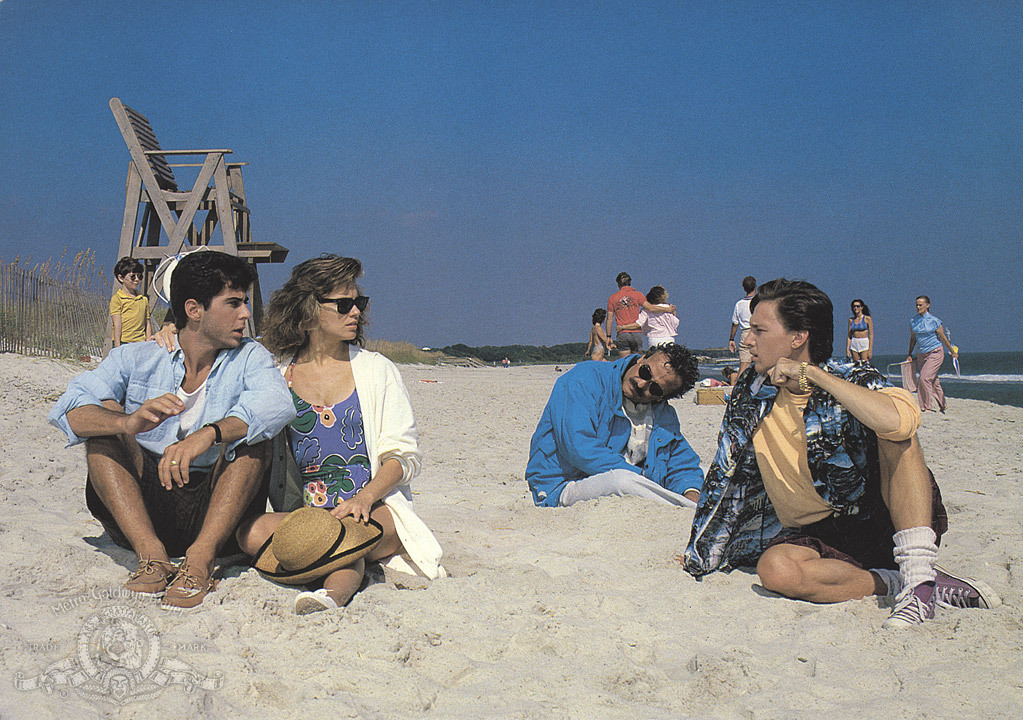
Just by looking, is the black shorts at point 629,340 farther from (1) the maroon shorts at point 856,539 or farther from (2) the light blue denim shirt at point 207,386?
(2) the light blue denim shirt at point 207,386

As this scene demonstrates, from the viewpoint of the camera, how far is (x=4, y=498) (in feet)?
13.5

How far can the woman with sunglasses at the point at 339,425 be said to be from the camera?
328 cm

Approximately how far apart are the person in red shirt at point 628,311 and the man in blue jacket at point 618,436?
6.40m

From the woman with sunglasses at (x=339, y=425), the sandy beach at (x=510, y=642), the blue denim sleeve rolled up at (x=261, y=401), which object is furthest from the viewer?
the woman with sunglasses at (x=339, y=425)

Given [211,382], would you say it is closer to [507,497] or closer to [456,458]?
[507,497]

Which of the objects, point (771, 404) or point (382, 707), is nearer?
point (382, 707)

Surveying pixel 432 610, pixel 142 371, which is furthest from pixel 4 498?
pixel 432 610

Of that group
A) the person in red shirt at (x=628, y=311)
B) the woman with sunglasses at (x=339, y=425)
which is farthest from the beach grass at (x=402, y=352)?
the woman with sunglasses at (x=339, y=425)

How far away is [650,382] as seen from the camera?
470cm

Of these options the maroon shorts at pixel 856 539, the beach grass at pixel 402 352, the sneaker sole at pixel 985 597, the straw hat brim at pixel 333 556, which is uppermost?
the maroon shorts at pixel 856 539

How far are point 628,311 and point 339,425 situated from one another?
27.6 ft

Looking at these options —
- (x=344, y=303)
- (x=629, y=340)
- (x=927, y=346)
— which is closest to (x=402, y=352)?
(x=629, y=340)

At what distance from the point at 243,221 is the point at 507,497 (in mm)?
7446

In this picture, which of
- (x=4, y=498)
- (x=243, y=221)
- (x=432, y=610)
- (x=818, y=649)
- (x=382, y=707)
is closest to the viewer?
(x=382, y=707)
